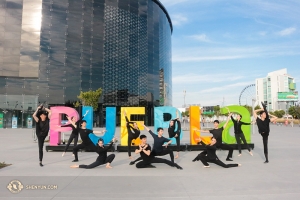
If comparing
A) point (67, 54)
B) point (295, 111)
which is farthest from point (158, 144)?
point (295, 111)

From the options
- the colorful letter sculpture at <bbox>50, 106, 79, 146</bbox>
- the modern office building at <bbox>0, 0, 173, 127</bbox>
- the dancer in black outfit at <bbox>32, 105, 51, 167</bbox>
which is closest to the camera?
the dancer in black outfit at <bbox>32, 105, 51, 167</bbox>

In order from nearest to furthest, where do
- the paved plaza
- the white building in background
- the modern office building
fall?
the paved plaza, the modern office building, the white building in background

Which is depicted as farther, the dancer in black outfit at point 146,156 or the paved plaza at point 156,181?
the dancer in black outfit at point 146,156

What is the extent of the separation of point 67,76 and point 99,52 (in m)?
6.61

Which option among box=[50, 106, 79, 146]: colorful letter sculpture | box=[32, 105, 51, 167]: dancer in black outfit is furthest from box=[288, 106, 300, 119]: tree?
box=[32, 105, 51, 167]: dancer in black outfit

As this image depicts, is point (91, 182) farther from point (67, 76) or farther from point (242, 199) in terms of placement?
point (67, 76)

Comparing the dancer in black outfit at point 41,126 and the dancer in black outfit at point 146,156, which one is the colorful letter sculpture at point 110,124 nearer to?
the dancer in black outfit at point 41,126

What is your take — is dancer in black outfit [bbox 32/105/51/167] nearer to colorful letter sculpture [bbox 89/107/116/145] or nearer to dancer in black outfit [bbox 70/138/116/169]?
dancer in black outfit [bbox 70/138/116/169]

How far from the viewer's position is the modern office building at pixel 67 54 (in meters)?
35.9

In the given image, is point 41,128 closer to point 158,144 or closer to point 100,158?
point 100,158

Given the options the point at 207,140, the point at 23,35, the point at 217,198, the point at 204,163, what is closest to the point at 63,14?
the point at 23,35

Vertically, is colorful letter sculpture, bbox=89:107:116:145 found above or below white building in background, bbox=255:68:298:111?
below

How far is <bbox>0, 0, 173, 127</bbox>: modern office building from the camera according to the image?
3594 centimetres

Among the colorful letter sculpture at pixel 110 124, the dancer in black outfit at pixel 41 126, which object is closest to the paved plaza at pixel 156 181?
the dancer in black outfit at pixel 41 126
